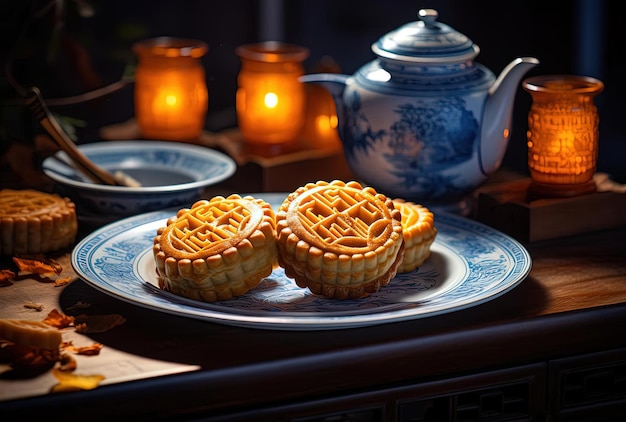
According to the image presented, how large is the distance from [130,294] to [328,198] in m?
0.25

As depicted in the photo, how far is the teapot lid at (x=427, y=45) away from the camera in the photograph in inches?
52.9

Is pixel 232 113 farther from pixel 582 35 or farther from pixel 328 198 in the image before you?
pixel 328 198

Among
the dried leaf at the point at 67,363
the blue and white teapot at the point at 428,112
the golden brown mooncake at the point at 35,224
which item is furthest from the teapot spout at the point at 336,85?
the dried leaf at the point at 67,363

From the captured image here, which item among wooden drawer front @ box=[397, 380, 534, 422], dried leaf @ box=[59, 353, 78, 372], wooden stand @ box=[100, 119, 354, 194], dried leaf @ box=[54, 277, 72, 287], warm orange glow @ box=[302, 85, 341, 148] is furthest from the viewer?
warm orange glow @ box=[302, 85, 341, 148]

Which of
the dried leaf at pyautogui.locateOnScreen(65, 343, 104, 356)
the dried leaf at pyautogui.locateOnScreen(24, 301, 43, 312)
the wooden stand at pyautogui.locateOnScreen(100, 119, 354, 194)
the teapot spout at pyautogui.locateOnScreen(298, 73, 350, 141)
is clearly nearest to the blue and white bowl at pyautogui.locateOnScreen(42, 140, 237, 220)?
the wooden stand at pyautogui.locateOnScreen(100, 119, 354, 194)

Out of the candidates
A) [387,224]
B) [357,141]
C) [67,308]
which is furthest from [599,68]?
[67,308]

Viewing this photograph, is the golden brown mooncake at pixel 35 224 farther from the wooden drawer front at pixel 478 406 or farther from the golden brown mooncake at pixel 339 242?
the wooden drawer front at pixel 478 406

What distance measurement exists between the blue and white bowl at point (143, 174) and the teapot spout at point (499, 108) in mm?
367

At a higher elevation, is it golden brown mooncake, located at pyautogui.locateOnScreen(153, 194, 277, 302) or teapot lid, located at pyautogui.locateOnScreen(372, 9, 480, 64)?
teapot lid, located at pyautogui.locateOnScreen(372, 9, 480, 64)

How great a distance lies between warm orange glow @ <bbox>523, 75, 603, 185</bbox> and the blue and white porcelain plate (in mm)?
156

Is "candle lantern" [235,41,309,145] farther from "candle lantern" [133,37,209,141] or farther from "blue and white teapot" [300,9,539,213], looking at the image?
"blue and white teapot" [300,9,539,213]

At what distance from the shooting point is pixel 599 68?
1631mm

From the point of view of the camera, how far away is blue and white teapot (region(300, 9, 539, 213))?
4.42 feet

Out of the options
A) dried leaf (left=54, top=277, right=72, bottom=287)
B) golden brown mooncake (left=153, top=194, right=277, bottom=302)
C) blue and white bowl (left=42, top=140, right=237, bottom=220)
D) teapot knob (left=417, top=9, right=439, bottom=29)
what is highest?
teapot knob (left=417, top=9, right=439, bottom=29)
